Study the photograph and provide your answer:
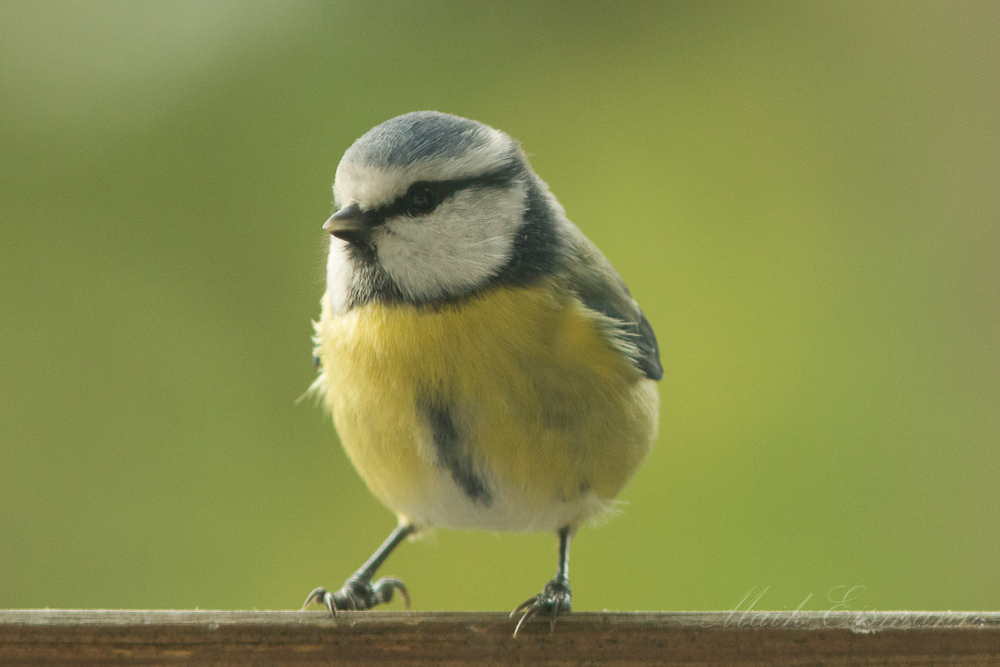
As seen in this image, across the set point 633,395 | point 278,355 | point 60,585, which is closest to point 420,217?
point 633,395

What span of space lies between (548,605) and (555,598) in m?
0.02

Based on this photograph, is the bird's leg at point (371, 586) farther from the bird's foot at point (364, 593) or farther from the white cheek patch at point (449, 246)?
the white cheek patch at point (449, 246)

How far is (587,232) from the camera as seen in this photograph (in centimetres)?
173

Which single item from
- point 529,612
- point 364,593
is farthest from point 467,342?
point 364,593

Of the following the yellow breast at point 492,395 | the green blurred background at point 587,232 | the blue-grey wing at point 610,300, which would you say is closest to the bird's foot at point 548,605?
the yellow breast at point 492,395

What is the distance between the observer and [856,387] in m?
1.74

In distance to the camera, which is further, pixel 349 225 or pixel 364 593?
pixel 364 593

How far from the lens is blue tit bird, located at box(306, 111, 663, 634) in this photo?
0.98 meters

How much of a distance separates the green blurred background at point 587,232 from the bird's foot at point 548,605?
0.49 meters

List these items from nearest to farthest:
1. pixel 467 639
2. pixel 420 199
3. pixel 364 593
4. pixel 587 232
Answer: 1. pixel 467 639
2. pixel 420 199
3. pixel 364 593
4. pixel 587 232

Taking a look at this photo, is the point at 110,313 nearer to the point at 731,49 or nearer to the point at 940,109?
the point at 731,49

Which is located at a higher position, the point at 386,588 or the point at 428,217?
the point at 428,217

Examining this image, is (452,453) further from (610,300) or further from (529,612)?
(610,300)

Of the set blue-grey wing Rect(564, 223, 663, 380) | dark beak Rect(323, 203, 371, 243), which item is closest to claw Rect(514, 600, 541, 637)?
blue-grey wing Rect(564, 223, 663, 380)
